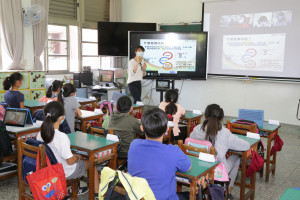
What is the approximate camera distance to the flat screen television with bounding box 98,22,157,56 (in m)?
7.30

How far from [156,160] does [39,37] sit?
5.45m

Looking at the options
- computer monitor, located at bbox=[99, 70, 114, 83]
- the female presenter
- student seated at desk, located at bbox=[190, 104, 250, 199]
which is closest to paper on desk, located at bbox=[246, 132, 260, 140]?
student seated at desk, located at bbox=[190, 104, 250, 199]

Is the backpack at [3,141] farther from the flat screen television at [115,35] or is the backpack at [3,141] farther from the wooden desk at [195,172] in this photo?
the flat screen television at [115,35]

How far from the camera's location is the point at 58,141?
92.7 inches

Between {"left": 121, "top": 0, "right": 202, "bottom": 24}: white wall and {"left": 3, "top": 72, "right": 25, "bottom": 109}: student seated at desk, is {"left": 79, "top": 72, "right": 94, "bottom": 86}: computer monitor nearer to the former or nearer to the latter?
{"left": 121, "top": 0, "right": 202, "bottom": 24}: white wall

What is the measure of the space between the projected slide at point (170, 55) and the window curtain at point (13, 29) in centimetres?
252

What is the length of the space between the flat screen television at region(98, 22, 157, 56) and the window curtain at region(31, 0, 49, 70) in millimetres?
1331

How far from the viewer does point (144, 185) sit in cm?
144

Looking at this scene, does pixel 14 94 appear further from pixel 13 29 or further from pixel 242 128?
pixel 242 128

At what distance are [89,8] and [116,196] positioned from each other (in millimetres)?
6701

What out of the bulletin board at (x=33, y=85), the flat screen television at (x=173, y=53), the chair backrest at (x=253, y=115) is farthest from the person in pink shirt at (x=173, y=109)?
the bulletin board at (x=33, y=85)

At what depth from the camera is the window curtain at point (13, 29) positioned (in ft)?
18.7

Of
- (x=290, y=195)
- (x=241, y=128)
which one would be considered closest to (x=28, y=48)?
(x=241, y=128)

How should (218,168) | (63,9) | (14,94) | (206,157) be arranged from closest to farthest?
(206,157) < (218,168) < (14,94) < (63,9)
